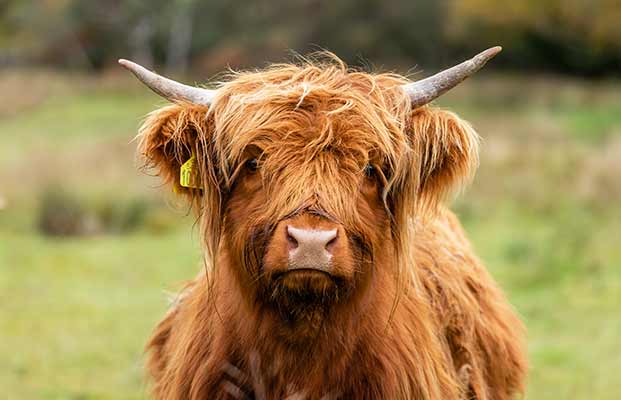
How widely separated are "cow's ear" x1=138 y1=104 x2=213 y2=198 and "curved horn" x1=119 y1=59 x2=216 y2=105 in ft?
0.12

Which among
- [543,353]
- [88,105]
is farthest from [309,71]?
[88,105]

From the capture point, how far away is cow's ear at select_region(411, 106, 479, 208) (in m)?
3.62

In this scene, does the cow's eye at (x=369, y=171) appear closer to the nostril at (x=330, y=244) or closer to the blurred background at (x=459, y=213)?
the nostril at (x=330, y=244)

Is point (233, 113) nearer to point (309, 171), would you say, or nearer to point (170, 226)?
point (309, 171)

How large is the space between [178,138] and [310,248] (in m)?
0.79

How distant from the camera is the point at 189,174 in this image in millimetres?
3648

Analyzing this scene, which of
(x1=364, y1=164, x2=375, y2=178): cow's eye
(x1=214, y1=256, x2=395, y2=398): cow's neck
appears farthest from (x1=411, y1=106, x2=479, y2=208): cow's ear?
(x1=214, y1=256, x2=395, y2=398): cow's neck

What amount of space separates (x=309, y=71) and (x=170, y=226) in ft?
34.0

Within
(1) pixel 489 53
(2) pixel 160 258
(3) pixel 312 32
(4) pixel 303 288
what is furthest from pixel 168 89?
(3) pixel 312 32

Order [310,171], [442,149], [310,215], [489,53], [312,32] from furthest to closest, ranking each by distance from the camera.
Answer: [312,32] → [442,149] → [489,53] → [310,171] → [310,215]

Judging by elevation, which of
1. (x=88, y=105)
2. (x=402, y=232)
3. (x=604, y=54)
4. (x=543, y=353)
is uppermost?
(x=604, y=54)

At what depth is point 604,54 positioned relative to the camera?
3559 centimetres

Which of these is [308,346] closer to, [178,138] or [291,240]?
[291,240]

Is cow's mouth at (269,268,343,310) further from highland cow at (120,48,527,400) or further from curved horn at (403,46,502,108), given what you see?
curved horn at (403,46,502,108)
